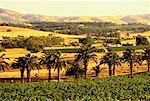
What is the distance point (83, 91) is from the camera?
80125 millimetres

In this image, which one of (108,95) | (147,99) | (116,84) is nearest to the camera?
(147,99)

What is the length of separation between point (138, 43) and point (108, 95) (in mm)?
122334

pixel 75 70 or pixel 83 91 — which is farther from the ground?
pixel 75 70

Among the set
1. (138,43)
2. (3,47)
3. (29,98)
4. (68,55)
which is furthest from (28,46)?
(29,98)

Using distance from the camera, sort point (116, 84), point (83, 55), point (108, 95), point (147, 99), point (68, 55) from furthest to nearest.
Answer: point (68, 55)
point (83, 55)
point (116, 84)
point (108, 95)
point (147, 99)

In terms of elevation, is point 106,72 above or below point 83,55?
below

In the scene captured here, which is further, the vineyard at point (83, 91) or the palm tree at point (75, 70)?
the palm tree at point (75, 70)

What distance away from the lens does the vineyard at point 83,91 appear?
242 ft

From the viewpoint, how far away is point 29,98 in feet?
237

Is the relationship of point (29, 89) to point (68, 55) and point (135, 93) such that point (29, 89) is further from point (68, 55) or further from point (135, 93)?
point (68, 55)

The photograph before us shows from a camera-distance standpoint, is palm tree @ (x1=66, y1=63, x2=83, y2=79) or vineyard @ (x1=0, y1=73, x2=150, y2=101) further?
palm tree @ (x1=66, y1=63, x2=83, y2=79)

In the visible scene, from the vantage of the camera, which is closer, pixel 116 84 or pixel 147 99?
pixel 147 99

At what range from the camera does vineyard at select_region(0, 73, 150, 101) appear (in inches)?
2899

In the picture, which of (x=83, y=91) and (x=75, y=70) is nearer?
(x=83, y=91)
